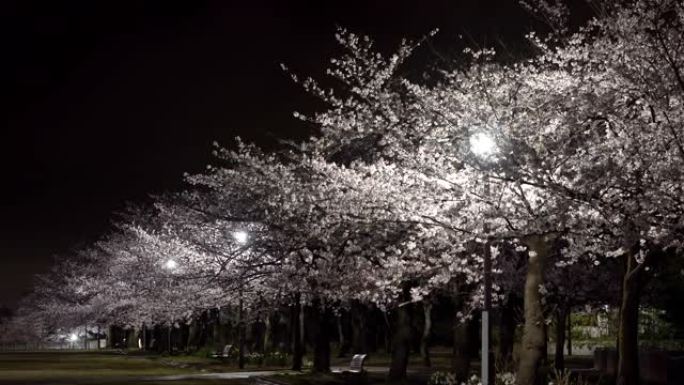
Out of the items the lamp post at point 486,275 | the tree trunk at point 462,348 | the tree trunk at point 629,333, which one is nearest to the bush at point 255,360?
the tree trunk at point 462,348

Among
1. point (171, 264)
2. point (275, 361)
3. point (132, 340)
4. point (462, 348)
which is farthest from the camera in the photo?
point (132, 340)

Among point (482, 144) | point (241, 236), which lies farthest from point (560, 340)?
point (482, 144)

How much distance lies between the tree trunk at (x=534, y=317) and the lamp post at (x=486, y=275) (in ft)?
3.88

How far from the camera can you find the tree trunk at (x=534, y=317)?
1756 cm

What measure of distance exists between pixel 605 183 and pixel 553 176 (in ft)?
3.62

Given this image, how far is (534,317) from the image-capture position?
17.6m

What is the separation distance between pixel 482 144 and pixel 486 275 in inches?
96.5

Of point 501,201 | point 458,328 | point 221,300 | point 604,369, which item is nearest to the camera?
point 501,201

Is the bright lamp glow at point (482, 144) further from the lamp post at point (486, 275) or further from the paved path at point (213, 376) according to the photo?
the paved path at point (213, 376)

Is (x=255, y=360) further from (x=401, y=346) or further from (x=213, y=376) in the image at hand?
(x=401, y=346)

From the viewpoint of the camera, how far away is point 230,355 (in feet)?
160

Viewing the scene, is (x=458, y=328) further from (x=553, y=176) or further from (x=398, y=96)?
(x=553, y=176)

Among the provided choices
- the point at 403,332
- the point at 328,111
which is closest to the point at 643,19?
the point at 328,111

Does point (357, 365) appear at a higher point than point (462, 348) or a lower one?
lower
